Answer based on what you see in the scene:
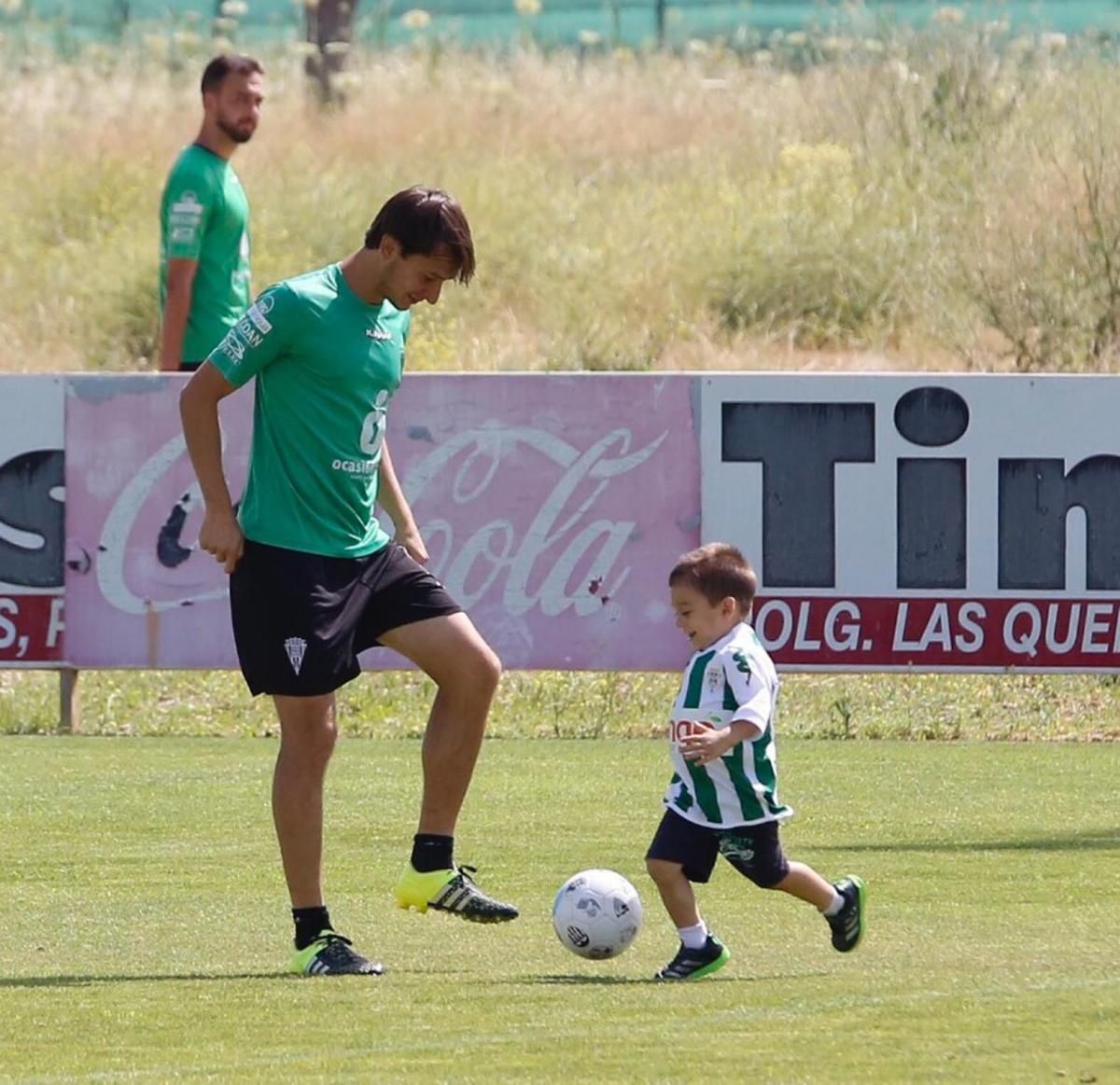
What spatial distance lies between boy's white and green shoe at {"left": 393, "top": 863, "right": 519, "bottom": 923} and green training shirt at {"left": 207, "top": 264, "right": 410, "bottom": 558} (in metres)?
0.88

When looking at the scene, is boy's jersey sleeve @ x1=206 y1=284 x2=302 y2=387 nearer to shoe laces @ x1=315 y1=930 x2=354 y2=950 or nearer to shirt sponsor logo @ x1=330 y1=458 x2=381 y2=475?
shirt sponsor logo @ x1=330 y1=458 x2=381 y2=475

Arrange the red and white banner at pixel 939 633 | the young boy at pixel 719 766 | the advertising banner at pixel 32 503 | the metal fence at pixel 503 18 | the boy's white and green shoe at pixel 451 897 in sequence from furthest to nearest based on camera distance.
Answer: the metal fence at pixel 503 18, the advertising banner at pixel 32 503, the red and white banner at pixel 939 633, the boy's white and green shoe at pixel 451 897, the young boy at pixel 719 766

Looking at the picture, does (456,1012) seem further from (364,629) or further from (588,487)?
(588,487)

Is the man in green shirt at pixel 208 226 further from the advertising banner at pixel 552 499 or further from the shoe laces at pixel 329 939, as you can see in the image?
the shoe laces at pixel 329 939

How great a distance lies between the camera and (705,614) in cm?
684

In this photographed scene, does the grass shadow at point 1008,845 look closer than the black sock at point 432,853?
No

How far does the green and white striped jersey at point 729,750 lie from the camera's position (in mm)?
6734

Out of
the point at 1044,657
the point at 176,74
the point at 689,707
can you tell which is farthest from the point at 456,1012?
the point at 176,74

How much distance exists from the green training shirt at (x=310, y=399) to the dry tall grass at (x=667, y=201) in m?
11.6

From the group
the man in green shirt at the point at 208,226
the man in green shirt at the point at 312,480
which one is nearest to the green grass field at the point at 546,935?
the man in green shirt at the point at 312,480

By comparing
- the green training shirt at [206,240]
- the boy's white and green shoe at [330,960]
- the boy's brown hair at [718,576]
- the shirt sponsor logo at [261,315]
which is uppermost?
the green training shirt at [206,240]

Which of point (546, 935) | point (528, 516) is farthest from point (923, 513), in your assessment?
point (546, 935)

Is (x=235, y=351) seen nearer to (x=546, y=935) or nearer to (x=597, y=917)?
(x=597, y=917)

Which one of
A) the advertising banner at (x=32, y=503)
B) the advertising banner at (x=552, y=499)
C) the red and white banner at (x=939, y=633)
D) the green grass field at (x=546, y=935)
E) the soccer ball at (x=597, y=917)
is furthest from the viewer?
the advertising banner at (x=32, y=503)
